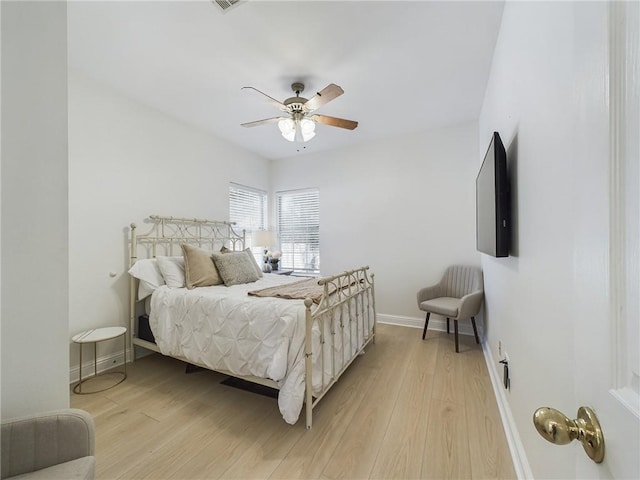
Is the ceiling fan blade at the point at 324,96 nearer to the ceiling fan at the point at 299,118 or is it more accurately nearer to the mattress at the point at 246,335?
the ceiling fan at the point at 299,118

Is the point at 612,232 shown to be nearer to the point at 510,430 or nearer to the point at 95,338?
the point at 510,430

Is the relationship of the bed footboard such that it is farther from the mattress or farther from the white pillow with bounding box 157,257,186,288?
the white pillow with bounding box 157,257,186,288

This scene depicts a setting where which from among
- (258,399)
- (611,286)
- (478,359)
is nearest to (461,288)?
(478,359)

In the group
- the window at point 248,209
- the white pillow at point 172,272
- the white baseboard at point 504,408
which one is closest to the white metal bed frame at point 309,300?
the window at point 248,209

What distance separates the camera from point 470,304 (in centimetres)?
283

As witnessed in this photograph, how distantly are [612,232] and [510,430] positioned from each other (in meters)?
1.79

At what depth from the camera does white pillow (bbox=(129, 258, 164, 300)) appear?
262cm

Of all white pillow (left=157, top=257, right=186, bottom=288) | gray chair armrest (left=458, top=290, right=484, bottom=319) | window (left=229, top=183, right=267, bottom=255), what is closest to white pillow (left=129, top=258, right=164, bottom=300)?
white pillow (left=157, top=257, right=186, bottom=288)

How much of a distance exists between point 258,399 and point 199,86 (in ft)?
9.43

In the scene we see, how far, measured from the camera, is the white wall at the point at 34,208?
93 cm

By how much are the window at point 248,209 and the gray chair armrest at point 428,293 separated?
2493 millimetres

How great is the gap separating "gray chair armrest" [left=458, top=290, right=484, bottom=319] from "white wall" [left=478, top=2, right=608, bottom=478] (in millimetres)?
1041

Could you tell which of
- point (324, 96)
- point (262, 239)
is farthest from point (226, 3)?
point (262, 239)

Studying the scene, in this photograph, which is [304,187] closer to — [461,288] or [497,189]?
[461,288]
